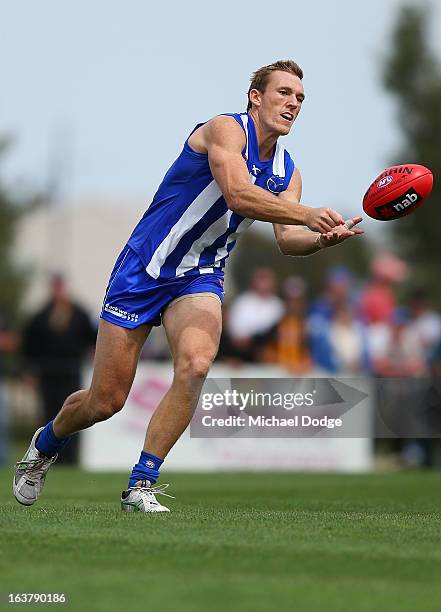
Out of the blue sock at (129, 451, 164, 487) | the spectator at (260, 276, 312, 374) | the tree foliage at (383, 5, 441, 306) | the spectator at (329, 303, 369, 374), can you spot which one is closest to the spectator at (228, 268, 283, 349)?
the spectator at (260, 276, 312, 374)

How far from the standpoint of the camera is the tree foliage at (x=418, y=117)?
41.6 m

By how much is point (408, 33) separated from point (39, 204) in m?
14.0

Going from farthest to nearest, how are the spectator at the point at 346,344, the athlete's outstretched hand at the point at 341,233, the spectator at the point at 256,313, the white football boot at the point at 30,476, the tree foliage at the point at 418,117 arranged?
the tree foliage at the point at 418,117, the spectator at the point at 256,313, the spectator at the point at 346,344, the white football boot at the point at 30,476, the athlete's outstretched hand at the point at 341,233

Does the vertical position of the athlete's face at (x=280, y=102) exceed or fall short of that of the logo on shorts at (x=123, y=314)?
it exceeds it

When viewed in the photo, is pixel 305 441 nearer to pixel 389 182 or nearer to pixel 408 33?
pixel 389 182

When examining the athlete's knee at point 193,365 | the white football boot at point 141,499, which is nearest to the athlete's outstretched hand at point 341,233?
the athlete's knee at point 193,365

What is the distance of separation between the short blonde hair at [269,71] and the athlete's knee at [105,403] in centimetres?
179

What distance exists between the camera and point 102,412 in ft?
24.7

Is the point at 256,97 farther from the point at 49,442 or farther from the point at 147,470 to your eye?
the point at 49,442

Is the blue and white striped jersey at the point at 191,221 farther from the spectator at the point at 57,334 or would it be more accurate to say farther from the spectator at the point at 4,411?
the spectator at the point at 57,334

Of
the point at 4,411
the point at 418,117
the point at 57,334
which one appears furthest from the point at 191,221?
the point at 418,117

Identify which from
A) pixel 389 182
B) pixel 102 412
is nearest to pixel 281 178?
pixel 389 182

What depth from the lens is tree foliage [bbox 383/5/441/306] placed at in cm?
4156

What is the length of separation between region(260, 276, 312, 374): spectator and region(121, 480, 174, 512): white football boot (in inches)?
346
